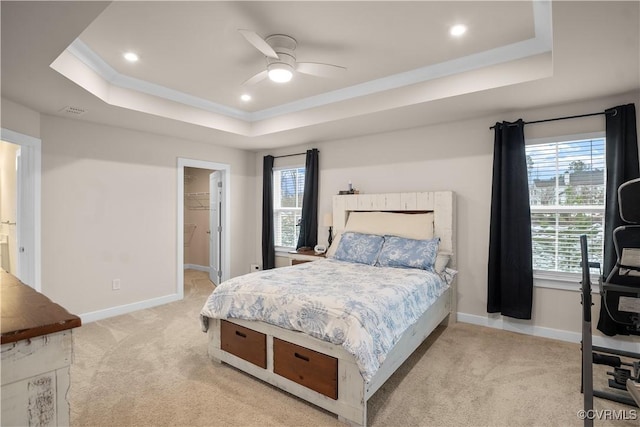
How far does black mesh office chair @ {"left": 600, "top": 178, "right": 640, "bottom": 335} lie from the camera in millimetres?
1872

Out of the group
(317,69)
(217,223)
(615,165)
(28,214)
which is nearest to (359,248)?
(317,69)

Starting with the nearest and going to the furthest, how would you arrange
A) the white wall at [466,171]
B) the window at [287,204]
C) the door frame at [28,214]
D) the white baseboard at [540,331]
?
the white baseboard at [540,331], the white wall at [466,171], the door frame at [28,214], the window at [287,204]

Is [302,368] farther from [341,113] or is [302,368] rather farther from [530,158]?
[530,158]

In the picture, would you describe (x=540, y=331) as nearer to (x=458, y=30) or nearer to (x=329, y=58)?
(x=458, y=30)

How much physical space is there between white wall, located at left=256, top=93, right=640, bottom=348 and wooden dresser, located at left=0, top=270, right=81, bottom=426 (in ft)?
12.3

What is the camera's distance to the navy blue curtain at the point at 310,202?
16.2 feet

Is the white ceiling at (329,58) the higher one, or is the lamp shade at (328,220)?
the white ceiling at (329,58)

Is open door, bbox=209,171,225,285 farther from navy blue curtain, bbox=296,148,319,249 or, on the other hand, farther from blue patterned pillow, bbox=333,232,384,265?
blue patterned pillow, bbox=333,232,384,265

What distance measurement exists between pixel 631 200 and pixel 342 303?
181 cm

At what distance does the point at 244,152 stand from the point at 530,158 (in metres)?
4.26

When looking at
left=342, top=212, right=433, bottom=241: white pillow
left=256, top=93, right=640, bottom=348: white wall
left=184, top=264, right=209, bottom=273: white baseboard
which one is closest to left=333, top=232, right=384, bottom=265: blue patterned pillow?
left=342, top=212, right=433, bottom=241: white pillow

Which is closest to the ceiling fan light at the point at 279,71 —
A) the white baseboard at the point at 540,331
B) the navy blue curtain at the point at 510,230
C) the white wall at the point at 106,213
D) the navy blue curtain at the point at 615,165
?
the navy blue curtain at the point at 510,230

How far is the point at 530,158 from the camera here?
11.2ft

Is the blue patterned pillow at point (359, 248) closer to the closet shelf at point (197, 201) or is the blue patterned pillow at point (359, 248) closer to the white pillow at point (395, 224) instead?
the white pillow at point (395, 224)
